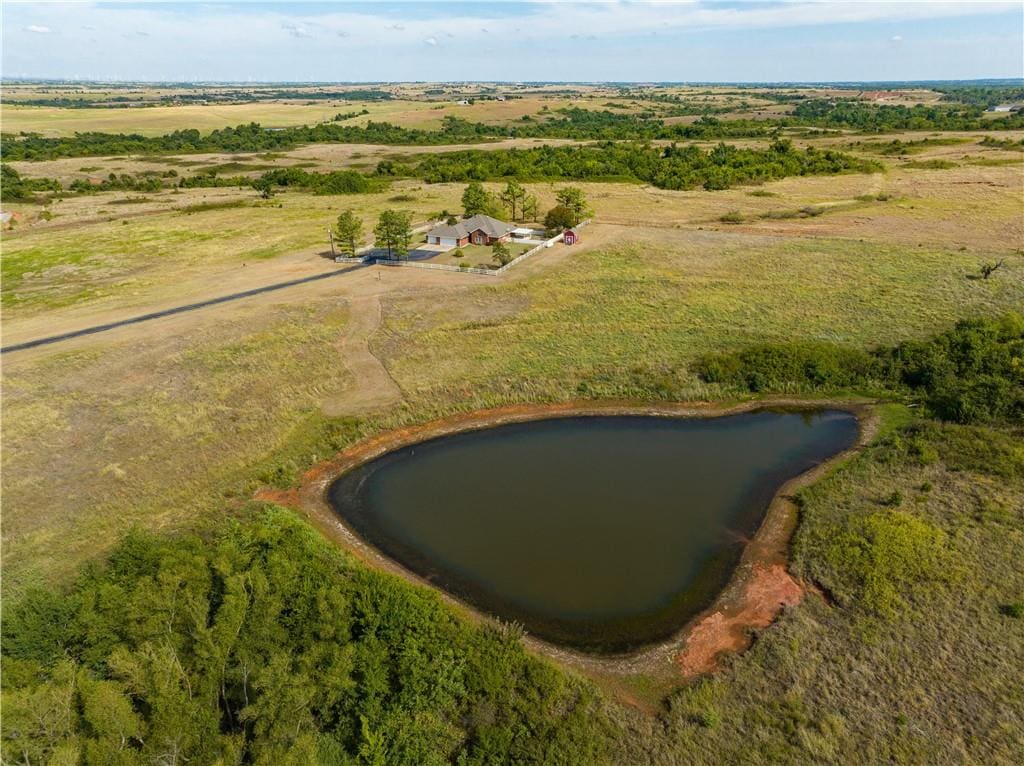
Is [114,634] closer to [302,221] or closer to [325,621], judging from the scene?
[325,621]

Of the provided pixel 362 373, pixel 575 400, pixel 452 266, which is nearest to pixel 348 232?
pixel 452 266

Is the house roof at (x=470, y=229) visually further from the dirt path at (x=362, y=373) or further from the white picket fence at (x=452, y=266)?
the dirt path at (x=362, y=373)

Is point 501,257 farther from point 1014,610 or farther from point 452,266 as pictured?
point 1014,610

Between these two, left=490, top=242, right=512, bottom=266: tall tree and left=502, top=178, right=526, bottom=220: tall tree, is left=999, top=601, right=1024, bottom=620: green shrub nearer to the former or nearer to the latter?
left=490, top=242, right=512, bottom=266: tall tree

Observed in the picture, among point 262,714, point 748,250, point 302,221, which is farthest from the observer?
point 302,221

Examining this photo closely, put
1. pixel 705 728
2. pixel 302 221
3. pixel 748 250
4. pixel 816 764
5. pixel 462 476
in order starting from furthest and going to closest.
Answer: pixel 302 221 < pixel 748 250 < pixel 462 476 < pixel 705 728 < pixel 816 764

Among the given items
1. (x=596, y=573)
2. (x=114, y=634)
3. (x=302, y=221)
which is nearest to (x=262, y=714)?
(x=114, y=634)

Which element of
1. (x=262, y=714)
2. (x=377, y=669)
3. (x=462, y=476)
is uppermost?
(x=262, y=714)

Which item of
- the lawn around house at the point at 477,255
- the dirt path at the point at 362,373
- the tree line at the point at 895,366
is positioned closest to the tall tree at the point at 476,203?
the lawn around house at the point at 477,255
